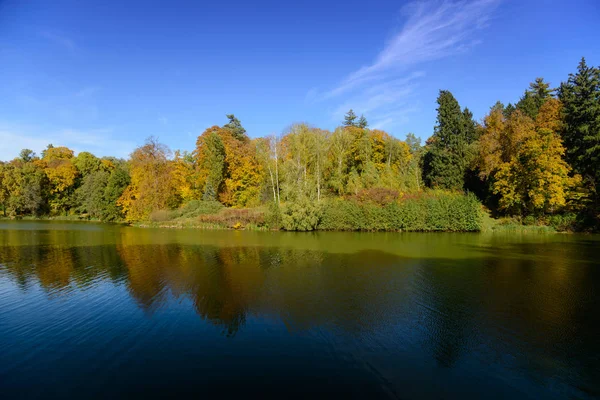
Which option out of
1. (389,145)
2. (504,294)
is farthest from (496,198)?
(504,294)

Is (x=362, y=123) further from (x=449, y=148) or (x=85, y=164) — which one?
(x=85, y=164)

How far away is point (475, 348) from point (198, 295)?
305 inches

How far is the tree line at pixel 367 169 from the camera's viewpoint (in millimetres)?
26484

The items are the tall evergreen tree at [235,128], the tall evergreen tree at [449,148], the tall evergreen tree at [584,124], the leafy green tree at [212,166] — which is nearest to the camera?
the tall evergreen tree at [584,124]

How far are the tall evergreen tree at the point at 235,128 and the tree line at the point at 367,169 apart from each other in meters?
0.17

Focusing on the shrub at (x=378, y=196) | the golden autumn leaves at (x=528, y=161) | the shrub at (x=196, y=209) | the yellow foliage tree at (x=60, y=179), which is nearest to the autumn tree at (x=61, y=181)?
the yellow foliage tree at (x=60, y=179)

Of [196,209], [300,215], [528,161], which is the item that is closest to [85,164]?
[196,209]

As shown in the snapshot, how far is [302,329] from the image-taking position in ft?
24.0

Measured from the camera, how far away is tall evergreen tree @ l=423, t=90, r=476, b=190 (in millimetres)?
33366

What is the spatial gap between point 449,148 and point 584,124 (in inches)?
431

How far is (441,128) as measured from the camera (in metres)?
34.6

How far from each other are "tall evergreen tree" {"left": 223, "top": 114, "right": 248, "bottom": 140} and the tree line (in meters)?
0.17

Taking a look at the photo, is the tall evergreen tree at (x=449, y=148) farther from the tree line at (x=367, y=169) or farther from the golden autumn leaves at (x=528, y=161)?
the golden autumn leaves at (x=528, y=161)

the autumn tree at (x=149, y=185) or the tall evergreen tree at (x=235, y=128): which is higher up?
the tall evergreen tree at (x=235, y=128)
